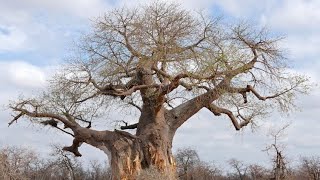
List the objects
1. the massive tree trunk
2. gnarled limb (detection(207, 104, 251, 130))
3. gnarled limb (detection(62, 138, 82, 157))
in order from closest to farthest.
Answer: the massive tree trunk → gnarled limb (detection(207, 104, 251, 130)) → gnarled limb (detection(62, 138, 82, 157))

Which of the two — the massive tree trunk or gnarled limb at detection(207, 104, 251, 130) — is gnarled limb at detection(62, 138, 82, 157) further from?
gnarled limb at detection(207, 104, 251, 130)

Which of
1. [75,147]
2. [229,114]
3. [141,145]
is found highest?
[229,114]

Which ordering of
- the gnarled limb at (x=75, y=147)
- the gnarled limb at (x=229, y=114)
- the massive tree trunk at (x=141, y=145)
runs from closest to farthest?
1. the massive tree trunk at (x=141, y=145)
2. the gnarled limb at (x=229, y=114)
3. the gnarled limb at (x=75, y=147)

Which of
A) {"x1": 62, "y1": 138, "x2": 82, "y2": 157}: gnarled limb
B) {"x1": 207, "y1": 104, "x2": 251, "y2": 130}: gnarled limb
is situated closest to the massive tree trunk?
{"x1": 62, "y1": 138, "x2": 82, "y2": 157}: gnarled limb

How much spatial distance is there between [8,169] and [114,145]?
41.8ft

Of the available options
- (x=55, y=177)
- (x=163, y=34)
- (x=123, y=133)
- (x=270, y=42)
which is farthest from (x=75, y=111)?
(x=55, y=177)

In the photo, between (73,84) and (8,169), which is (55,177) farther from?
(73,84)

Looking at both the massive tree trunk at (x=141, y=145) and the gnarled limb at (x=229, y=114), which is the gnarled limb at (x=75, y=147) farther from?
the gnarled limb at (x=229, y=114)

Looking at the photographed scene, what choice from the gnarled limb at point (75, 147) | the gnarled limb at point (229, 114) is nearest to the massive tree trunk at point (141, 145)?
the gnarled limb at point (75, 147)

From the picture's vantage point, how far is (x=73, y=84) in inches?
752

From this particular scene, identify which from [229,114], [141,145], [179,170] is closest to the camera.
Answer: [141,145]

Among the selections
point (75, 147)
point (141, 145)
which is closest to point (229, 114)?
point (141, 145)

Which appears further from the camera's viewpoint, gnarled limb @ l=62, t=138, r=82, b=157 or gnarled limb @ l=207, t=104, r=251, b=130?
gnarled limb @ l=62, t=138, r=82, b=157

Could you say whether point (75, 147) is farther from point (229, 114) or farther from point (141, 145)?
point (229, 114)
